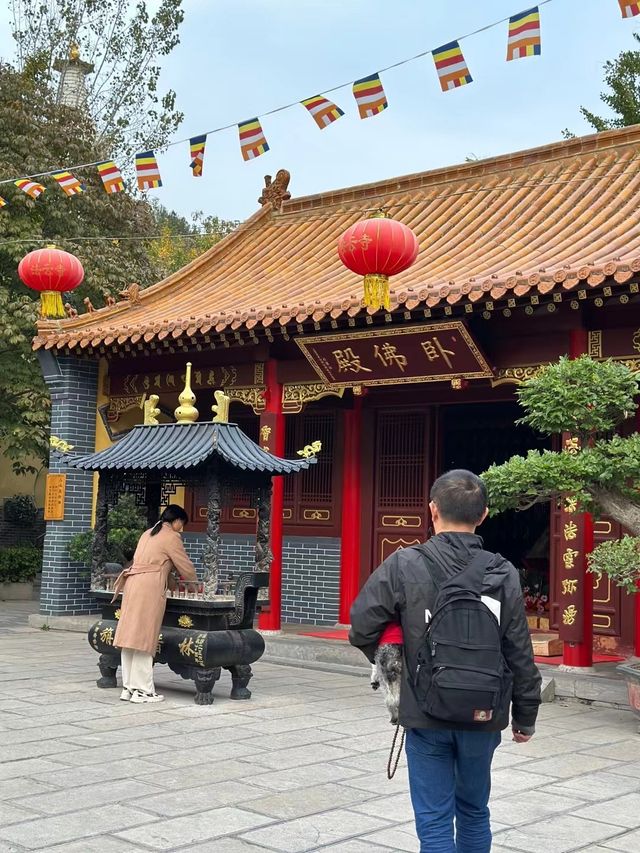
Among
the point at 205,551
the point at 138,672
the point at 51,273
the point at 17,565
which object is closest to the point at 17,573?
the point at 17,565

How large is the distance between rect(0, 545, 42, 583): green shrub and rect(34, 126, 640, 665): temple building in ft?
14.2

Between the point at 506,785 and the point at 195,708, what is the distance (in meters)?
2.47

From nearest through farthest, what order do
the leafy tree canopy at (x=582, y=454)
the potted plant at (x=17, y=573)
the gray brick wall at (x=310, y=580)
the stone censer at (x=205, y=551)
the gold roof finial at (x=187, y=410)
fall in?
the leafy tree canopy at (x=582, y=454)
the stone censer at (x=205, y=551)
the gold roof finial at (x=187, y=410)
the gray brick wall at (x=310, y=580)
the potted plant at (x=17, y=573)

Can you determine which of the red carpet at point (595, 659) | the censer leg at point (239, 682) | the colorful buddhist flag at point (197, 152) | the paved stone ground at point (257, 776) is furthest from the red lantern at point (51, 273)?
the red carpet at point (595, 659)

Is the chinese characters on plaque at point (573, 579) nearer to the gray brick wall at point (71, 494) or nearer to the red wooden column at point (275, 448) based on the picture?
the red wooden column at point (275, 448)

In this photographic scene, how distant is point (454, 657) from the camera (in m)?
2.88

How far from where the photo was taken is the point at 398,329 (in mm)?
8609

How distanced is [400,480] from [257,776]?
5.84m

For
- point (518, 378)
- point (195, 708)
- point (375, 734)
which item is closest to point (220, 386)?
point (518, 378)

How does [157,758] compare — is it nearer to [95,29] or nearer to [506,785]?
[506,785]

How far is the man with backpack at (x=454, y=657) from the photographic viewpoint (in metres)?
2.88

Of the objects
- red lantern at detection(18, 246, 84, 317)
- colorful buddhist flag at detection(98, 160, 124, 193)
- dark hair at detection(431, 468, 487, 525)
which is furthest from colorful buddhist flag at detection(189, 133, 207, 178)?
dark hair at detection(431, 468, 487, 525)

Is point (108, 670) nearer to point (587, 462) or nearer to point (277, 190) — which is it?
point (587, 462)

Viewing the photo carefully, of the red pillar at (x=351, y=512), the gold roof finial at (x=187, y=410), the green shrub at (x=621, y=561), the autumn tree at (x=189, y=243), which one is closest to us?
the green shrub at (x=621, y=561)
